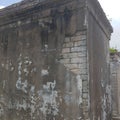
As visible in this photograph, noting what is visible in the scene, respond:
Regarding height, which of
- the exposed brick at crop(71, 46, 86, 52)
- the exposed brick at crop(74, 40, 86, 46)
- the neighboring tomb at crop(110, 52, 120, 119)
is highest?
the exposed brick at crop(74, 40, 86, 46)

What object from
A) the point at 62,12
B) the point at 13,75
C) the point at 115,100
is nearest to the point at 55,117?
the point at 13,75

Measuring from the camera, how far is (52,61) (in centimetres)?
461

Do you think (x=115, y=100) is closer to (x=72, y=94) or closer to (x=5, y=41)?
(x=72, y=94)

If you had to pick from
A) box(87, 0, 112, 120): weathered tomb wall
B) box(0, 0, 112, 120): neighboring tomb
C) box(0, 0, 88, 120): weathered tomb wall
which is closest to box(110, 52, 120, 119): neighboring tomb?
box(87, 0, 112, 120): weathered tomb wall

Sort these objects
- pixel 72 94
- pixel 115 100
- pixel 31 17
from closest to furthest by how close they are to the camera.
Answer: pixel 72 94 → pixel 31 17 → pixel 115 100

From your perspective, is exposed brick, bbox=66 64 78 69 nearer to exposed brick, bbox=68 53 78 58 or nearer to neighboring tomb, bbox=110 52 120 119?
exposed brick, bbox=68 53 78 58

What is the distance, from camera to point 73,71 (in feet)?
14.1

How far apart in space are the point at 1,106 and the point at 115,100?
4.50 metres

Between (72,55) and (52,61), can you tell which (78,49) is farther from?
(52,61)

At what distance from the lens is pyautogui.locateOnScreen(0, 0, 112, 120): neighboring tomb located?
14.0 feet

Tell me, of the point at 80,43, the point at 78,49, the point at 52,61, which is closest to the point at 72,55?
the point at 78,49

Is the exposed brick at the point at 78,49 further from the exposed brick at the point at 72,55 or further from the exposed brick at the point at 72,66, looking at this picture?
the exposed brick at the point at 72,66

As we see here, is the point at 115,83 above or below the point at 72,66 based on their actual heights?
below

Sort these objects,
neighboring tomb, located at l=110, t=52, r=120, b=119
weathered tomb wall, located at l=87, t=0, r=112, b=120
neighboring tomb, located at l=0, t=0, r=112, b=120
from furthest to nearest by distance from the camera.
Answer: neighboring tomb, located at l=110, t=52, r=120, b=119 < weathered tomb wall, located at l=87, t=0, r=112, b=120 < neighboring tomb, located at l=0, t=0, r=112, b=120
